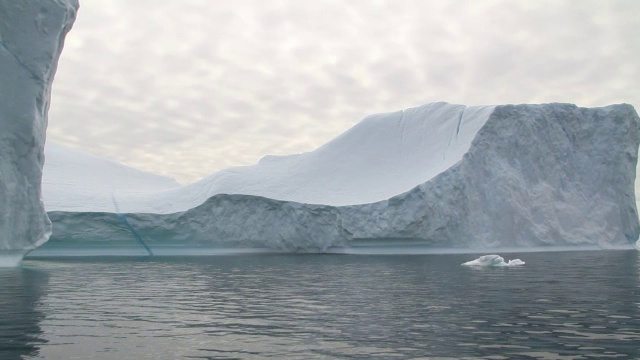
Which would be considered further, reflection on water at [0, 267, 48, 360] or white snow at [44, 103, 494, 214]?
Result: white snow at [44, 103, 494, 214]

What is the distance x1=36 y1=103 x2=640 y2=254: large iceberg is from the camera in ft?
87.5

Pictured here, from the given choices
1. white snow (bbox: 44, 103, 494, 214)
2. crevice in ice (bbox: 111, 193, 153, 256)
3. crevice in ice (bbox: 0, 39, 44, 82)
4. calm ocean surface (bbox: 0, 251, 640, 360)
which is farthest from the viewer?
white snow (bbox: 44, 103, 494, 214)

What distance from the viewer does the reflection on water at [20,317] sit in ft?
18.4

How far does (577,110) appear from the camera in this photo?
31.5m

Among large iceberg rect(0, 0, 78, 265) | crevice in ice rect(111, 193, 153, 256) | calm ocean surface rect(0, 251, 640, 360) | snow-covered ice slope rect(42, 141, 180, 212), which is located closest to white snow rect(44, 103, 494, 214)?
snow-covered ice slope rect(42, 141, 180, 212)

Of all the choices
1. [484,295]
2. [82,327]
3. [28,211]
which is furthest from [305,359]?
[28,211]

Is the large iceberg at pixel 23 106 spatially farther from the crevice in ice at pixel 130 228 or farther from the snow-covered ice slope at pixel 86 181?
the snow-covered ice slope at pixel 86 181

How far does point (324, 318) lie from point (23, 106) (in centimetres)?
1263

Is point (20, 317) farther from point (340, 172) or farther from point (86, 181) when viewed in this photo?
point (86, 181)

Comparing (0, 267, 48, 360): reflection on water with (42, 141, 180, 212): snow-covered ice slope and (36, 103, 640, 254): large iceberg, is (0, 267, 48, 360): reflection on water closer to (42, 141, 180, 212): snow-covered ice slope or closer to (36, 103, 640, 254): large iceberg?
(36, 103, 640, 254): large iceberg

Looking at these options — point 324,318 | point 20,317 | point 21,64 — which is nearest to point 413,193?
point 21,64

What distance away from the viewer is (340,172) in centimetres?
3170

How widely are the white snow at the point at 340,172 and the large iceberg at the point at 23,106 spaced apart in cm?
897

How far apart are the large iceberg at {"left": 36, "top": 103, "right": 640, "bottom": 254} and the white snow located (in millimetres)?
87
